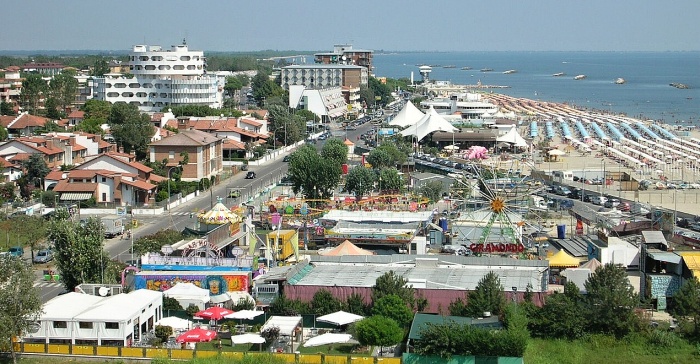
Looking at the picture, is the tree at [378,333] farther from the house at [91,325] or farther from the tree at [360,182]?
the tree at [360,182]

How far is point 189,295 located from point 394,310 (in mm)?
3649

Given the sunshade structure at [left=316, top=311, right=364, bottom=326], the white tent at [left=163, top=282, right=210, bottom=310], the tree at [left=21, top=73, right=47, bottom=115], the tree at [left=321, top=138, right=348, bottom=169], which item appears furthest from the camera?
the tree at [left=21, top=73, right=47, bottom=115]

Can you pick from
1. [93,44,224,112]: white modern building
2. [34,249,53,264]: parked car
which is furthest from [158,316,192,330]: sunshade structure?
[93,44,224,112]: white modern building

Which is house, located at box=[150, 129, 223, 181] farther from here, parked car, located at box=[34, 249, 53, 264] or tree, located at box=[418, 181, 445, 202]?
parked car, located at box=[34, 249, 53, 264]

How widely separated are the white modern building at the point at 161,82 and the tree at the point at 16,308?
3807 cm

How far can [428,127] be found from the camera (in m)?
44.2

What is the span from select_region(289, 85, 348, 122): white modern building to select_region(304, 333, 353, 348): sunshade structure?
142 feet

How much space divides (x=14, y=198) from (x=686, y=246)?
60.9 ft

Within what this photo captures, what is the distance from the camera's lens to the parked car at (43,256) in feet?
67.3

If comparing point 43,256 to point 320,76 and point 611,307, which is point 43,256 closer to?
point 611,307

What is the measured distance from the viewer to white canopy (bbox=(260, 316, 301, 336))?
14.1 m

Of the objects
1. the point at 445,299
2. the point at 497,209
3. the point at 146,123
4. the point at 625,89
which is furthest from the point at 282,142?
the point at 625,89

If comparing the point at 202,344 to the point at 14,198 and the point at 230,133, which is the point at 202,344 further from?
the point at 230,133

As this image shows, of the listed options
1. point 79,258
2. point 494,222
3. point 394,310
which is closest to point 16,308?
point 79,258
